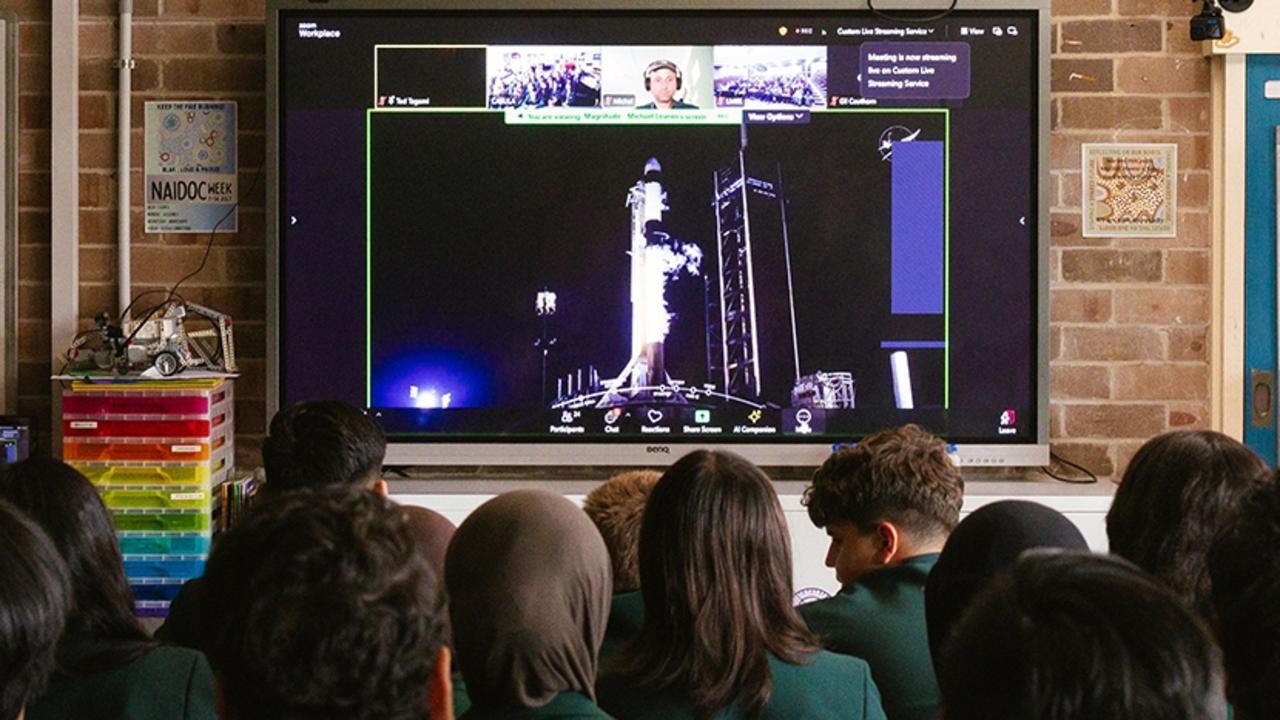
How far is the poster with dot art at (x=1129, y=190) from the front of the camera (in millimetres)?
4195

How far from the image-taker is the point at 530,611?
1609mm

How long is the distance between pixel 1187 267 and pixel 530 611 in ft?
10.5

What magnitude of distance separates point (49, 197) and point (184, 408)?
90 cm

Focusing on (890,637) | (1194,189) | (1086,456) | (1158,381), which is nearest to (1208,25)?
(1194,189)

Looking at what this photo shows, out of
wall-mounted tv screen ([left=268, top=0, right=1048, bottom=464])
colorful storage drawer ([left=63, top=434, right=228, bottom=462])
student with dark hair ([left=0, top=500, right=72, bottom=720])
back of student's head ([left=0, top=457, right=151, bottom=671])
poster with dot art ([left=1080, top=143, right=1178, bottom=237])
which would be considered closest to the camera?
student with dark hair ([left=0, top=500, right=72, bottom=720])

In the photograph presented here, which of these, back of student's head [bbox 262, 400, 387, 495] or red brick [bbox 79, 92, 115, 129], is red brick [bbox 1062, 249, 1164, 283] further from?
red brick [bbox 79, 92, 115, 129]

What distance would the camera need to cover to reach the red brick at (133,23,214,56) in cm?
424

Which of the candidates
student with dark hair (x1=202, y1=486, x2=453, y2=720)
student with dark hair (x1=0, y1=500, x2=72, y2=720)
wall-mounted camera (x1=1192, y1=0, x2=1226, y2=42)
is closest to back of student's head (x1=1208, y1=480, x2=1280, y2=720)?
student with dark hair (x1=202, y1=486, x2=453, y2=720)

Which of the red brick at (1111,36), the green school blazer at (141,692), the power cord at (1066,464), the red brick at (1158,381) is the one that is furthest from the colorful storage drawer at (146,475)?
the red brick at (1111,36)

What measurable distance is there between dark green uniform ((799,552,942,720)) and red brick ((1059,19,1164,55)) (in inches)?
98.9

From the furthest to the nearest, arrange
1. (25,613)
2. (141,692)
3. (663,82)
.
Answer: (663,82), (141,692), (25,613)

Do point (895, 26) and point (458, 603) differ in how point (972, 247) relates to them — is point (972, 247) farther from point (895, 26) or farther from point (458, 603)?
point (458, 603)

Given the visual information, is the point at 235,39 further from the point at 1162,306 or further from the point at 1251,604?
the point at 1251,604

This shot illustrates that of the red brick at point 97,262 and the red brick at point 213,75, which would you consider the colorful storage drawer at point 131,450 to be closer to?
the red brick at point 97,262
